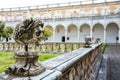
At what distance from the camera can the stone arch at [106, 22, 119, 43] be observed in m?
40.9

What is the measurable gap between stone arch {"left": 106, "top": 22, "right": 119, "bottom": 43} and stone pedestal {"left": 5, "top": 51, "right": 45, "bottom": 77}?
40607 millimetres

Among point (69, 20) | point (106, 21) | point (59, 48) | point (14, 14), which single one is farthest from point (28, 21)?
point (14, 14)

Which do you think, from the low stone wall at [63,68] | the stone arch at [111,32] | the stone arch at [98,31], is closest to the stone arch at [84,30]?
the stone arch at [98,31]

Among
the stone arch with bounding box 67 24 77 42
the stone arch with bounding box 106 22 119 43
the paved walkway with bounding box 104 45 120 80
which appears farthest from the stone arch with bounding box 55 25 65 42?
the paved walkway with bounding box 104 45 120 80

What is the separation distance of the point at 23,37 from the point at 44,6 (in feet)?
165

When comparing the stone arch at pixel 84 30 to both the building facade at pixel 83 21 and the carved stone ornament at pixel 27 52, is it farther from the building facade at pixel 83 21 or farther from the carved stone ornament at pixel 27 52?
the carved stone ornament at pixel 27 52

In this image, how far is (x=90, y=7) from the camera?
149ft

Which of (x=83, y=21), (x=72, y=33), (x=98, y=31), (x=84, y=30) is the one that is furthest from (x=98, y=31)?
(x=72, y=33)

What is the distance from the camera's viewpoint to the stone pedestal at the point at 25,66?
1.67 metres

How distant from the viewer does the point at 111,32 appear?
41594 millimetres

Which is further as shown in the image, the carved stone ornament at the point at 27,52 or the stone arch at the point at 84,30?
the stone arch at the point at 84,30

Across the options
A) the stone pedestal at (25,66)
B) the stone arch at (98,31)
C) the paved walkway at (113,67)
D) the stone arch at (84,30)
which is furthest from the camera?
the stone arch at (84,30)

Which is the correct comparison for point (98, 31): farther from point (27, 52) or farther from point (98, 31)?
point (27, 52)

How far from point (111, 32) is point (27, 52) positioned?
4155cm
